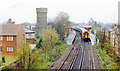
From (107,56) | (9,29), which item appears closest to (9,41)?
(9,29)

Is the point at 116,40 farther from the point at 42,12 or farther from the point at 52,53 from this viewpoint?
the point at 42,12

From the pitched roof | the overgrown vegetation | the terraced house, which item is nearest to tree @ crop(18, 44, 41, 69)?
the overgrown vegetation

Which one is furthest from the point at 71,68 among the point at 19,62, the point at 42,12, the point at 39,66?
the point at 42,12

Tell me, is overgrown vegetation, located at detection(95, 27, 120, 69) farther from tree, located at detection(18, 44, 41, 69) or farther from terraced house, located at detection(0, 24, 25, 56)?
terraced house, located at detection(0, 24, 25, 56)

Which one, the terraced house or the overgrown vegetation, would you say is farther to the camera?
the terraced house

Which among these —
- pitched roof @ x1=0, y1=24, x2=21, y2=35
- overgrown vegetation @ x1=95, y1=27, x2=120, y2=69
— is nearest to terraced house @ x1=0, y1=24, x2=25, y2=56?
pitched roof @ x1=0, y1=24, x2=21, y2=35

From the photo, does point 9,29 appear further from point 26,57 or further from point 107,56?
point 107,56

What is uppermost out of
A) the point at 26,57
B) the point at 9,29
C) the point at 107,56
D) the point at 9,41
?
the point at 9,29

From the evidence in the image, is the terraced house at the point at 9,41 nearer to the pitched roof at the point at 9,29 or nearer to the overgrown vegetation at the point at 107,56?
the pitched roof at the point at 9,29

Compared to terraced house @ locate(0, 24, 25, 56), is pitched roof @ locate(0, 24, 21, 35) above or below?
above

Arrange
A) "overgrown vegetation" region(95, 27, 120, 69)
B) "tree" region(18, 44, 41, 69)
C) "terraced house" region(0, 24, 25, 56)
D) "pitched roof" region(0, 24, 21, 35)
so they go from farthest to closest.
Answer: "pitched roof" region(0, 24, 21, 35) → "terraced house" region(0, 24, 25, 56) → "tree" region(18, 44, 41, 69) → "overgrown vegetation" region(95, 27, 120, 69)

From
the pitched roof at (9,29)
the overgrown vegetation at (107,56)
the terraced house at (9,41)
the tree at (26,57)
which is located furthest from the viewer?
the pitched roof at (9,29)

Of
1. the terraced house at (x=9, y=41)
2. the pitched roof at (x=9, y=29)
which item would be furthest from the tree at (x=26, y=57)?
the pitched roof at (x=9, y=29)

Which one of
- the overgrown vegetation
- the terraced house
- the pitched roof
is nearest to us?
the overgrown vegetation
